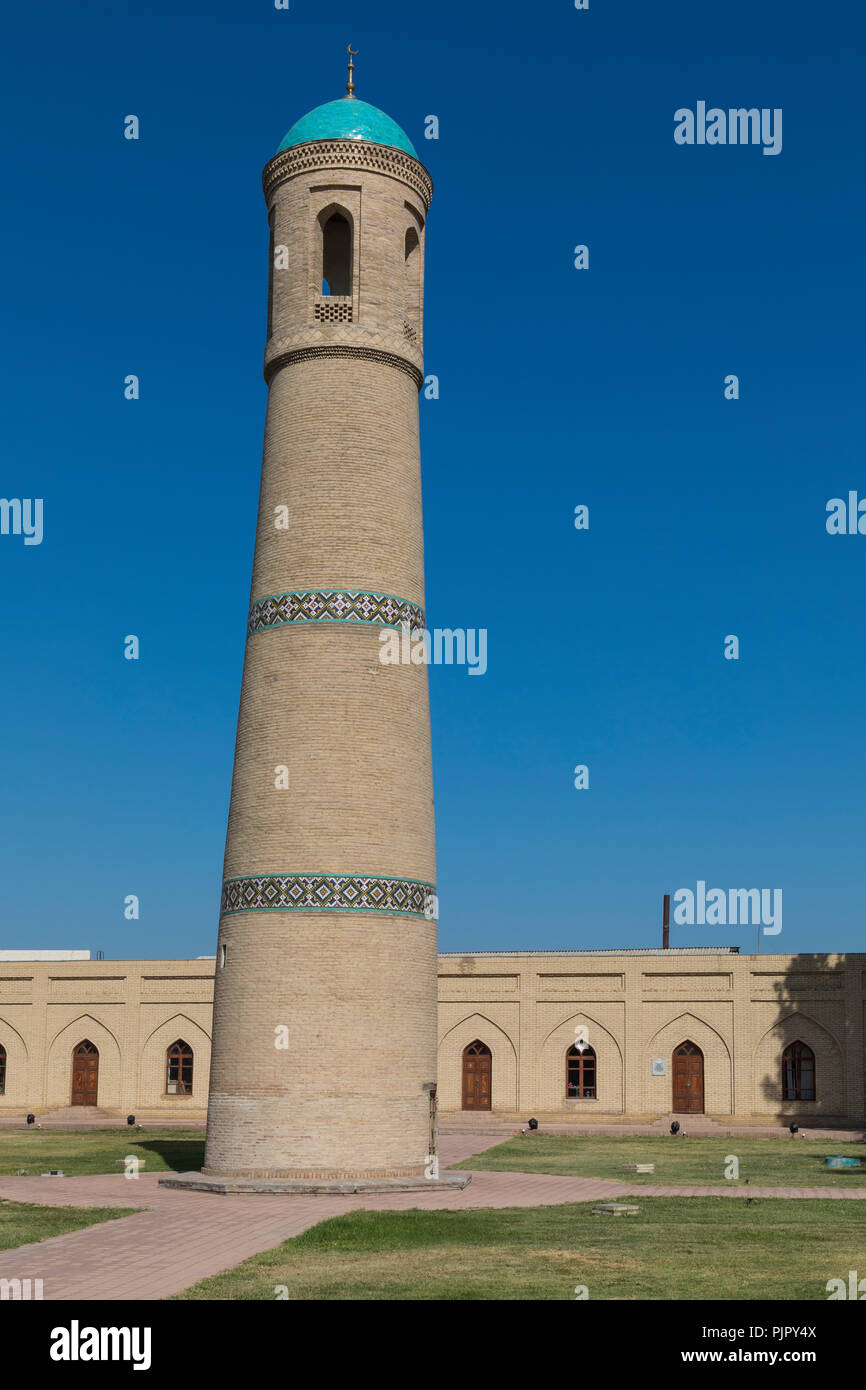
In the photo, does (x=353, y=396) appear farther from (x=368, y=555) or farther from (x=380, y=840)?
(x=380, y=840)

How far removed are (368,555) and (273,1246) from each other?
33.2 feet

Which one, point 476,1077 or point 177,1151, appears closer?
point 177,1151

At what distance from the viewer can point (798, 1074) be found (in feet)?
127

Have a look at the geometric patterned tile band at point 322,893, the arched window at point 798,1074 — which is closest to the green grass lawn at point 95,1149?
the geometric patterned tile band at point 322,893

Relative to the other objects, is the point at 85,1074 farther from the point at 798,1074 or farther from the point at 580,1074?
the point at 798,1074

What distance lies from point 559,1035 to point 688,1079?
3553 millimetres

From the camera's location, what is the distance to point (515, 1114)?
40.4 metres

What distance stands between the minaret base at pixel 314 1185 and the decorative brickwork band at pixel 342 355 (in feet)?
38.3

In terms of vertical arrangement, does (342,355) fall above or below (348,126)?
below

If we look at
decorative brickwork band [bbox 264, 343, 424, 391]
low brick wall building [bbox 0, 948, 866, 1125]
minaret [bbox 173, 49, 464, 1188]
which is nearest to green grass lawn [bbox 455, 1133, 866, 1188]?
minaret [bbox 173, 49, 464, 1188]

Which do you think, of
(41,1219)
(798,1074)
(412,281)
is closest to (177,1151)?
(41,1219)

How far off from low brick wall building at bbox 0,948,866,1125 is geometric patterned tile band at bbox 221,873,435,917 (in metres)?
20.1

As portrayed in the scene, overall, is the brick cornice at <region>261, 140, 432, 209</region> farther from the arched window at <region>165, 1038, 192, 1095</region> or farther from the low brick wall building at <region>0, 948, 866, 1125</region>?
the arched window at <region>165, 1038, 192, 1095</region>
